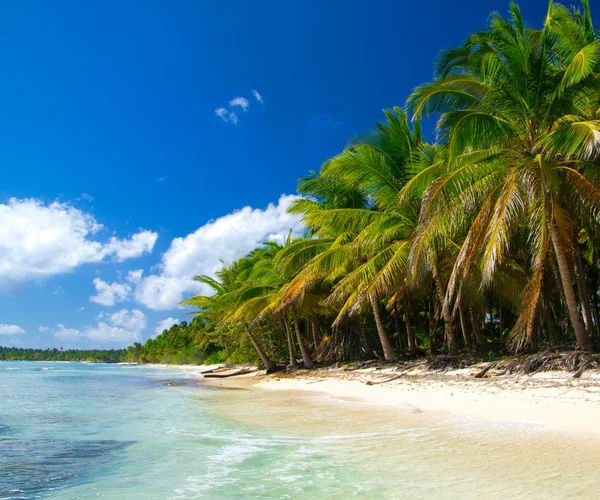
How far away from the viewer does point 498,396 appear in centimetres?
732

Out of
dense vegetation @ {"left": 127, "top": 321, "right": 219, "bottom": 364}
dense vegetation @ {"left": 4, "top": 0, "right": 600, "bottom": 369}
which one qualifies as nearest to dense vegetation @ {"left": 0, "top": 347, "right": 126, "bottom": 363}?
dense vegetation @ {"left": 127, "top": 321, "right": 219, "bottom": 364}

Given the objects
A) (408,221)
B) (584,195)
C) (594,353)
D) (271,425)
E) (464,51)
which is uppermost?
(464,51)

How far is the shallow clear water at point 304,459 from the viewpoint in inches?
140

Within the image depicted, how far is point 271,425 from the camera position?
7164 mm

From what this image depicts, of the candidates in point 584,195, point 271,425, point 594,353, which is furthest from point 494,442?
point 584,195

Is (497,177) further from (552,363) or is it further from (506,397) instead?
(506,397)

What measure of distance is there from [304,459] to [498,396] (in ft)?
14.1

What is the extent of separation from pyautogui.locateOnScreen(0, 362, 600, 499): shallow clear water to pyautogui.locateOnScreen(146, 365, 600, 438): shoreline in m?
0.43

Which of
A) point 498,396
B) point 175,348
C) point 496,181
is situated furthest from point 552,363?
point 175,348

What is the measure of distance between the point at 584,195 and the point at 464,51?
4348 millimetres

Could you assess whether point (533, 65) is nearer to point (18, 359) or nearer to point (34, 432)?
point (34, 432)

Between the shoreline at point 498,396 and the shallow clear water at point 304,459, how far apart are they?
427mm

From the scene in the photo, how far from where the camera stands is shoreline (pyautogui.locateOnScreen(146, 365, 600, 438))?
5.51m

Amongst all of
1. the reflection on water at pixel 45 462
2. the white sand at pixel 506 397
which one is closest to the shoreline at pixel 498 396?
the white sand at pixel 506 397
